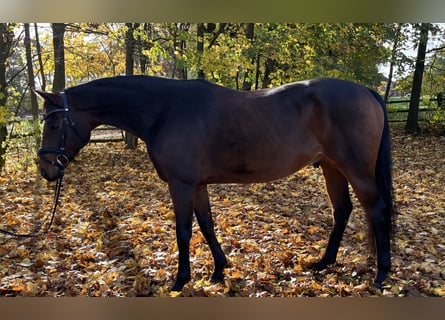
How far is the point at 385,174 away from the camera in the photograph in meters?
2.72

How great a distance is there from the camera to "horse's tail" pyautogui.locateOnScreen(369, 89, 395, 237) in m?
2.72

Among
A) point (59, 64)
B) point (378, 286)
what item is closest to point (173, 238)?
point (378, 286)

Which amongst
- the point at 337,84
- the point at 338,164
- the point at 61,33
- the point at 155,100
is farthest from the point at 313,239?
the point at 61,33

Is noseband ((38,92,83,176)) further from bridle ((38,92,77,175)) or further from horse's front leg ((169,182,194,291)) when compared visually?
horse's front leg ((169,182,194,291))

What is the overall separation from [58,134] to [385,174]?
229 centimetres

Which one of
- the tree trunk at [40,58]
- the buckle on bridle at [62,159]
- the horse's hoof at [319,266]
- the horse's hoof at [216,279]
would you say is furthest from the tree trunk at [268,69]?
the buckle on bridle at [62,159]

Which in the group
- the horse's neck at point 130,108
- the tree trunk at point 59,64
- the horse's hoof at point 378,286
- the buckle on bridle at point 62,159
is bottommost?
the horse's hoof at point 378,286

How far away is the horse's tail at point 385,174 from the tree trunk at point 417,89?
205 centimetres

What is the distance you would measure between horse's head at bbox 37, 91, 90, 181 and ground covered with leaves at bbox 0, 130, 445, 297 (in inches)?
34.4

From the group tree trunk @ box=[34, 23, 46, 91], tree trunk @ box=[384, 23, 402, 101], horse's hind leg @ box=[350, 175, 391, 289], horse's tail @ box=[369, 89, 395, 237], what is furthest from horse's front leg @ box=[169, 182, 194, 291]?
tree trunk @ box=[384, 23, 402, 101]

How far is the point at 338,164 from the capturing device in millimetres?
2666

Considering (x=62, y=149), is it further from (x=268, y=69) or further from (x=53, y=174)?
(x=268, y=69)

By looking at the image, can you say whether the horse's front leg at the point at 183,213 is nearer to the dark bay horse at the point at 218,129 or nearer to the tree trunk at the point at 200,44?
the dark bay horse at the point at 218,129

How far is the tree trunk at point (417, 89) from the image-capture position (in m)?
4.55
